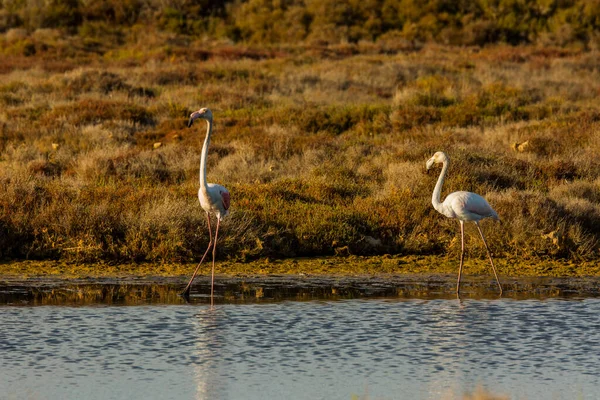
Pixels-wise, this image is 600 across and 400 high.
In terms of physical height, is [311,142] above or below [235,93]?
below

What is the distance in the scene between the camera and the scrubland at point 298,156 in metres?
12.7

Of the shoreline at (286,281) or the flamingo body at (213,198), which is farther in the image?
the flamingo body at (213,198)

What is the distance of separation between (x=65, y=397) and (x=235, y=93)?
19.9 metres

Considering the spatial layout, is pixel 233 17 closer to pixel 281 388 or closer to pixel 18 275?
pixel 18 275

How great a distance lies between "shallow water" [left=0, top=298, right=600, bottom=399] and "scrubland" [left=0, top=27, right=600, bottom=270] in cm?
270

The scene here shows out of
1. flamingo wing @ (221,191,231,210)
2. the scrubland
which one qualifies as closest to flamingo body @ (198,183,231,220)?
flamingo wing @ (221,191,231,210)

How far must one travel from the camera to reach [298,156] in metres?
18.3

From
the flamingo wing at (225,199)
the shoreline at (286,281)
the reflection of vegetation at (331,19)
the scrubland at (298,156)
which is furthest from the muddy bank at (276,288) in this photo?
the reflection of vegetation at (331,19)

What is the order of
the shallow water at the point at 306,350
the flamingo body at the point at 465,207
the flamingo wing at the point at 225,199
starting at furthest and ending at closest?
the flamingo body at the point at 465,207
the flamingo wing at the point at 225,199
the shallow water at the point at 306,350

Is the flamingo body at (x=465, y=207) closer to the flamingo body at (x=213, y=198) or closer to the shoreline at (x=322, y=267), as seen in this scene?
the shoreline at (x=322, y=267)

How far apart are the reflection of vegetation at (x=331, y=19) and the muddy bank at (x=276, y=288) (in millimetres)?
38174

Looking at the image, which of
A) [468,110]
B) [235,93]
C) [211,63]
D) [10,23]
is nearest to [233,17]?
[10,23]

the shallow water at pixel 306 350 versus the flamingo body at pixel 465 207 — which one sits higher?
the flamingo body at pixel 465 207

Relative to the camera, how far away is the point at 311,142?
1912 centimetres
